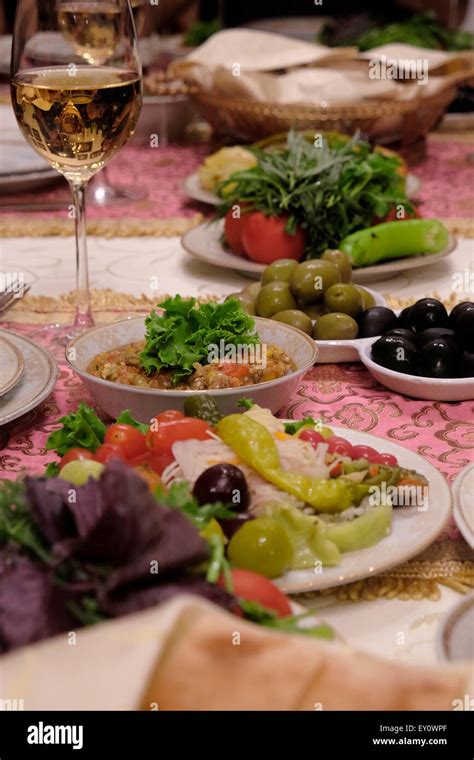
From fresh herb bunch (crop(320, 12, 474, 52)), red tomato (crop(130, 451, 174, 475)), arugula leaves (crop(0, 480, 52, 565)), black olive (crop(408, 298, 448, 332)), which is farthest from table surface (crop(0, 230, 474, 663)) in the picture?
fresh herb bunch (crop(320, 12, 474, 52))

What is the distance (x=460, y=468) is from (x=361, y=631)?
1.20 ft

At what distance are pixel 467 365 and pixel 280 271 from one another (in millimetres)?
401

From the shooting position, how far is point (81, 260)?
Answer: 1.60 meters

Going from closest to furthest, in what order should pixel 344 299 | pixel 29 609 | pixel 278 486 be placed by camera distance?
pixel 29 609, pixel 278 486, pixel 344 299

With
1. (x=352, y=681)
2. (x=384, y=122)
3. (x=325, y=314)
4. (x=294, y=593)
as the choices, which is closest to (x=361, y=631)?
(x=294, y=593)

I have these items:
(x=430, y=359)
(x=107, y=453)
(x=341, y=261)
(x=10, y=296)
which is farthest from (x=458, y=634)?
(x=10, y=296)

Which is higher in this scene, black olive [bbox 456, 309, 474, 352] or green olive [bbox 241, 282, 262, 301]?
black olive [bbox 456, 309, 474, 352]

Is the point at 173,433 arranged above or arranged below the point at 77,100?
below

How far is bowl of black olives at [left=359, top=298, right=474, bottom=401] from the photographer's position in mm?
1399

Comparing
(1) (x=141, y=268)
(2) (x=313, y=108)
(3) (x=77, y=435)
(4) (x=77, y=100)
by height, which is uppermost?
(4) (x=77, y=100)

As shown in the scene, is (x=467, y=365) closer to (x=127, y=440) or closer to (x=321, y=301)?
(x=321, y=301)

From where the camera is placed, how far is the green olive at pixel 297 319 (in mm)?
1553

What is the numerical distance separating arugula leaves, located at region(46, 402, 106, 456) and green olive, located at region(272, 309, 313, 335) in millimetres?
491

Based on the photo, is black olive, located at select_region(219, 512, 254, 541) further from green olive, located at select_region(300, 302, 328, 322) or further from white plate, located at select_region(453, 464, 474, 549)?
green olive, located at select_region(300, 302, 328, 322)
